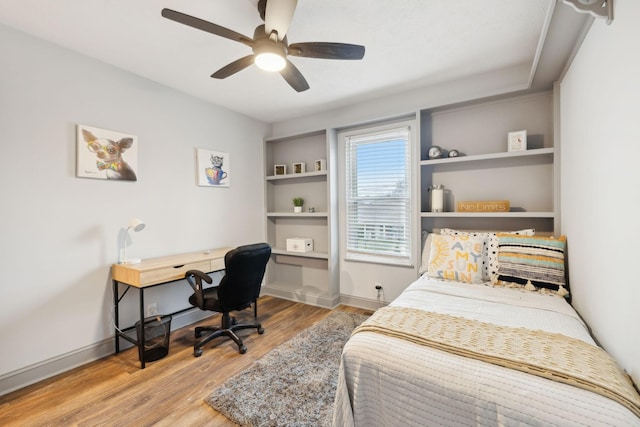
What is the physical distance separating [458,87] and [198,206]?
10.3ft

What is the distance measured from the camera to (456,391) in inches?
40.8

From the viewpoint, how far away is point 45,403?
1818mm

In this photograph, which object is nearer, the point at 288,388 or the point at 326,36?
the point at 288,388

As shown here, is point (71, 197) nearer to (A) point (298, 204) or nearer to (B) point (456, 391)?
(A) point (298, 204)

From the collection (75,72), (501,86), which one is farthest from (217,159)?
(501,86)

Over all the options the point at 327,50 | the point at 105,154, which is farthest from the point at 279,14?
the point at 105,154

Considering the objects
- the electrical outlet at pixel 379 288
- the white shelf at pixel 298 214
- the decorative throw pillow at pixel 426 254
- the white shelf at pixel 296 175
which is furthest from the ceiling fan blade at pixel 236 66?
the electrical outlet at pixel 379 288

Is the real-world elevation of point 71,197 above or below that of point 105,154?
below

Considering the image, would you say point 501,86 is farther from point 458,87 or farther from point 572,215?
point 572,215

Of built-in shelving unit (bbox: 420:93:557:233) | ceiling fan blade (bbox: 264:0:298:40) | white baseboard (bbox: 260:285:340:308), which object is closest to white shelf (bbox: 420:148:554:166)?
built-in shelving unit (bbox: 420:93:557:233)

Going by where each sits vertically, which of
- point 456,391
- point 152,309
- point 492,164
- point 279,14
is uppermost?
point 279,14

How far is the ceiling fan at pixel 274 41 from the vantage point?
1.48 metres

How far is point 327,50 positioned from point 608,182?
1.66 metres

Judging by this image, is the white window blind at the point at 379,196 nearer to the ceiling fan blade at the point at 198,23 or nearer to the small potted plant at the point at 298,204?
the small potted plant at the point at 298,204
